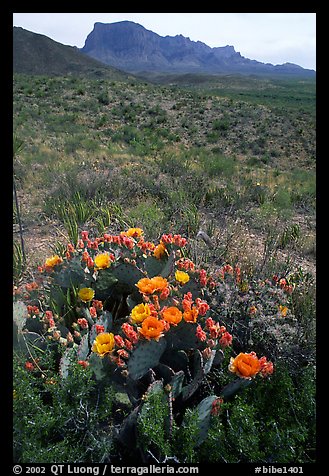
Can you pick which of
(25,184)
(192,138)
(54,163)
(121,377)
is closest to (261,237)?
(121,377)

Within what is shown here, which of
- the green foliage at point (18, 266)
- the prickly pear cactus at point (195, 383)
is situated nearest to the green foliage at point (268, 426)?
the prickly pear cactus at point (195, 383)

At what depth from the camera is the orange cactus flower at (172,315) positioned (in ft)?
6.61

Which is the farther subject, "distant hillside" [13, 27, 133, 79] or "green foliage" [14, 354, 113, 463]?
"distant hillside" [13, 27, 133, 79]

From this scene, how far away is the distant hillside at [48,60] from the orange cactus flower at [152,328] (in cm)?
4749

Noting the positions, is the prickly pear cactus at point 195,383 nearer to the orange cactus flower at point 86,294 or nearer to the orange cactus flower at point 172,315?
the orange cactus flower at point 172,315

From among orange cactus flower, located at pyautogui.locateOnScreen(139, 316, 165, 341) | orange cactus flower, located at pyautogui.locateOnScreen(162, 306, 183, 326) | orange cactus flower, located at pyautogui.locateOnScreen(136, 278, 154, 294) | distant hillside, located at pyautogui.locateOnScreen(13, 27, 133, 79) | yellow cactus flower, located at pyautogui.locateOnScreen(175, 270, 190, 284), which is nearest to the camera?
orange cactus flower, located at pyautogui.locateOnScreen(139, 316, 165, 341)

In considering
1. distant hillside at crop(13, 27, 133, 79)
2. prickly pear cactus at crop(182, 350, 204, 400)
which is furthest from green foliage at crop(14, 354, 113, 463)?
distant hillside at crop(13, 27, 133, 79)

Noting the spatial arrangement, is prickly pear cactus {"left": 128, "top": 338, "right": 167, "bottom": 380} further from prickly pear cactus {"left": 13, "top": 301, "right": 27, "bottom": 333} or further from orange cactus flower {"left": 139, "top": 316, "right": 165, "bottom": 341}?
prickly pear cactus {"left": 13, "top": 301, "right": 27, "bottom": 333}

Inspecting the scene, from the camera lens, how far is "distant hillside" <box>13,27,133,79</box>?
47.9 m

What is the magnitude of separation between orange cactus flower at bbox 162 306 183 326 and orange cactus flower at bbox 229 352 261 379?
363 mm

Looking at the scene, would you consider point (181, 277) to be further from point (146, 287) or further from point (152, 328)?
point (152, 328)

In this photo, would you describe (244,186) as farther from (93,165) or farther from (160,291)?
(160,291)

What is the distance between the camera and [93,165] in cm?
832

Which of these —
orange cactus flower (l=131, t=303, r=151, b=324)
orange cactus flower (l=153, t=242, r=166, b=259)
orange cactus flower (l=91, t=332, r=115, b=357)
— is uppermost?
orange cactus flower (l=153, t=242, r=166, b=259)
